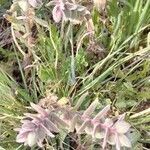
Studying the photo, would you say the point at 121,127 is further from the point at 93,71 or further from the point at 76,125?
the point at 93,71

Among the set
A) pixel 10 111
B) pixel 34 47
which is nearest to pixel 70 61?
pixel 34 47

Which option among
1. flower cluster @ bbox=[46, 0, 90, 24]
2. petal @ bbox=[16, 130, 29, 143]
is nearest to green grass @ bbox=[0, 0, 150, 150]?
flower cluster @ bbox=[46, 0, 90, 24]

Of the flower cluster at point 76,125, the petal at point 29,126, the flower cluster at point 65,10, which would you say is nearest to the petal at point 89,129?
the flower cluster at point 76,125

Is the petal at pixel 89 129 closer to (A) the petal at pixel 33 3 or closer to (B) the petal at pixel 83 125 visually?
(B) the petal at pixel 83 125

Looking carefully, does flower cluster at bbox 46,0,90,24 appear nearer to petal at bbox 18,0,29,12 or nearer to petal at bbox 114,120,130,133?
petal at bbox 18,0,29,12

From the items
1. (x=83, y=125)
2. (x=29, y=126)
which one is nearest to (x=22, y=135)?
(x=29, y=126)

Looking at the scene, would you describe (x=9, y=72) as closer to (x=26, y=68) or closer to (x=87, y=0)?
(x=26, y=68)
